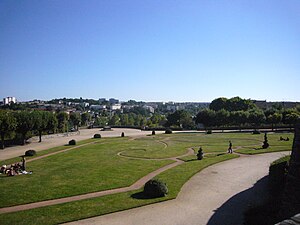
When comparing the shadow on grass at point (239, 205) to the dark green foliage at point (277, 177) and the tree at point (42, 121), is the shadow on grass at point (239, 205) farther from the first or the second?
the tree at point (42, 121)

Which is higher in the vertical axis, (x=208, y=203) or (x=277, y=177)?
(x=277, y=177)

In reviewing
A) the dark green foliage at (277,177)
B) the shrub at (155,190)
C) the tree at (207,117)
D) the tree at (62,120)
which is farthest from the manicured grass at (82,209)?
the tree at (62,120)

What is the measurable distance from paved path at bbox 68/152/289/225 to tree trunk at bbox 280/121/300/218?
4.25 metres

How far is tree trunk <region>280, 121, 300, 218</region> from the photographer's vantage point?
12.1 m

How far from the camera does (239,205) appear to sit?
1873 centimetres

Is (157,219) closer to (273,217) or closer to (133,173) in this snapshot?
(273,217)

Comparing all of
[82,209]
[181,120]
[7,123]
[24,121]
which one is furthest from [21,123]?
[181,120]

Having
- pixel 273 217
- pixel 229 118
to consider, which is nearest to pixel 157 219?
pixel 273 217

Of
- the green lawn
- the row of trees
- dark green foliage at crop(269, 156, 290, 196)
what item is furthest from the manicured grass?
the row of trees

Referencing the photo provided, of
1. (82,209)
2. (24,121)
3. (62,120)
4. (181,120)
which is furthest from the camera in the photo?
(181,120)

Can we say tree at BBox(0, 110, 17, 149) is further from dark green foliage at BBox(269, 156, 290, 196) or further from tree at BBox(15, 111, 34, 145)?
dark green foliage at BBox(269, 156, 290, 196)

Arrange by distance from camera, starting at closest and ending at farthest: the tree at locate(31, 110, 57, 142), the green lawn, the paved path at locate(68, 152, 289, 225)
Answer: the paved path at locate(68, 152, 289, 225) → the green lawn → the tree at locate(31, 110, 57, 142)

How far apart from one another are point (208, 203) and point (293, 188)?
7.95m

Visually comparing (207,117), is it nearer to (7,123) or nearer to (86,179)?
(7,123)
